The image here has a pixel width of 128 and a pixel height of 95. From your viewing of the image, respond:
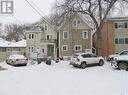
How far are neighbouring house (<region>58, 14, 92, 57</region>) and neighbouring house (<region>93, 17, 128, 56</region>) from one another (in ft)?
14.0

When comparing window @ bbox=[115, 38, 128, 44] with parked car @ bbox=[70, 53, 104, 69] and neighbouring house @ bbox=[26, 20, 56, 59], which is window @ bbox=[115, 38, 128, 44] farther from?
parked car @ bbox=[70, 53, 104, 69]

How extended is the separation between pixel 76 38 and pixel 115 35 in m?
7.82

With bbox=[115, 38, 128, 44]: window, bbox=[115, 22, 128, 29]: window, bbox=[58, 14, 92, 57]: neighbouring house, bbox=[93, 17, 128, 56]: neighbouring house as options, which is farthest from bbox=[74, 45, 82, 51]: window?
Answer: bbox=[115, 22, 128, 29]: window

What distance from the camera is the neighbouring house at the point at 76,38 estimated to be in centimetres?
4862

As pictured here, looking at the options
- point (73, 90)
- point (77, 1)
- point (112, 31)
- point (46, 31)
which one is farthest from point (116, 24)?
point (73, 90)

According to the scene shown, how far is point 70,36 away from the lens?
49094 millimetres

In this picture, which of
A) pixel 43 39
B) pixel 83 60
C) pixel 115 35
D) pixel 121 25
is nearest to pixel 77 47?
pixel 43 39

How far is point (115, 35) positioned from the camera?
44562mm

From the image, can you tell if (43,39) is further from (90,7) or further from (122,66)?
(122,66)

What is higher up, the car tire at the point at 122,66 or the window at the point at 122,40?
the window at the point at 122,40

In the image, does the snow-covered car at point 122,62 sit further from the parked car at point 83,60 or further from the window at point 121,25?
the window at point 121,25

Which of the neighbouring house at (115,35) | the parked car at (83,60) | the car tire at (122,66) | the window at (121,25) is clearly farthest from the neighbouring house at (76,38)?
the car tire at (122,66)

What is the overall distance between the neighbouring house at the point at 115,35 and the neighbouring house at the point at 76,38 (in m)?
4.28

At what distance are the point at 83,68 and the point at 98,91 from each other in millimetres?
12377
